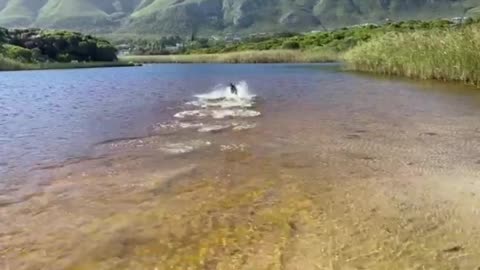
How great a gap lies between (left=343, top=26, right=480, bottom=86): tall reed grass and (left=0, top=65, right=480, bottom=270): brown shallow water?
12624mm

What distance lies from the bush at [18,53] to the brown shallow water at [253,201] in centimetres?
8157

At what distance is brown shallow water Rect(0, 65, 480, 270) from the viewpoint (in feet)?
19.7

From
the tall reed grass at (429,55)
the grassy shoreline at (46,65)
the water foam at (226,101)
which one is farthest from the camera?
the grassy shoreline at (46,65)

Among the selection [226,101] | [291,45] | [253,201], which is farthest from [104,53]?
[253,201]

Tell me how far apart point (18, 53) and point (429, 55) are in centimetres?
7612

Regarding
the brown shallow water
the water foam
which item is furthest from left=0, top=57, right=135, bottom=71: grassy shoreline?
the brown shallow water

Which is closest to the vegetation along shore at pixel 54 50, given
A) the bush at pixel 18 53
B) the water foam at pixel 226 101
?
the bush at pixel 18 53

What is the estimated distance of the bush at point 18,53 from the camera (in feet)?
292

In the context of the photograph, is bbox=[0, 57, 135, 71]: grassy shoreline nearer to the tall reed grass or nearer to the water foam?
the tall reed grass

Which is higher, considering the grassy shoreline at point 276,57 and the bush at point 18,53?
the bush at point 18,53

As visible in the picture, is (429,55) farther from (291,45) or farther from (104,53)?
(104,53)

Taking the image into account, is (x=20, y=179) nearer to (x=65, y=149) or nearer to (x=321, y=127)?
(x=65, y=149)

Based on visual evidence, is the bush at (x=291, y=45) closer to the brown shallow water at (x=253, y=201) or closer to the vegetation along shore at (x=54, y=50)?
the vegetation along shore at (x=54, y=50)

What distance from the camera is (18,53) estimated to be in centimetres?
9012
